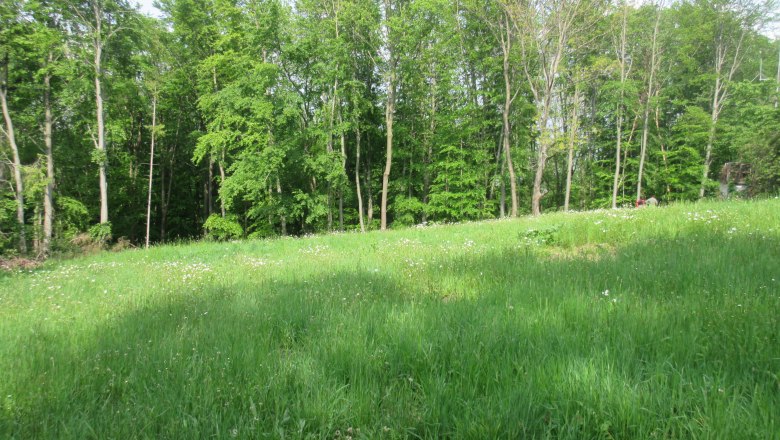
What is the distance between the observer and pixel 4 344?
3748mm

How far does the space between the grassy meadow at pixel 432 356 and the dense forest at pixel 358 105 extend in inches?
732

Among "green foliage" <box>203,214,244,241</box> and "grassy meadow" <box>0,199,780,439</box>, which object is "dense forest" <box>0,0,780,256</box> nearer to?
"green foliage" <box>203,214,244,241</box>

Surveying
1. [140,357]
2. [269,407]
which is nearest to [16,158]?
[140,357]

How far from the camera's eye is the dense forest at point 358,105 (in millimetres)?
21734

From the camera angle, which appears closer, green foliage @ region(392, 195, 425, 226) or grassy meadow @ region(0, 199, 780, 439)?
grassy meadow @ region(0, 199, 780, 439)

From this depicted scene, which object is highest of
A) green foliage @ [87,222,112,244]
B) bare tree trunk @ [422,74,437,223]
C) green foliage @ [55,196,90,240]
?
bare tree trunk @ [422,74,437,223]

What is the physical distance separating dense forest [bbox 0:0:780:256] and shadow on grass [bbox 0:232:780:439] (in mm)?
19319

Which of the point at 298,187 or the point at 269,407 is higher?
the point at 298,187

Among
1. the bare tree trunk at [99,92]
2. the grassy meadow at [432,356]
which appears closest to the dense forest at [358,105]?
the bare tree trunk at [99,92]

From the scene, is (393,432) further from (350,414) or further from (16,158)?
(16,158)

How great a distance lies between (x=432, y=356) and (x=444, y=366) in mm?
154

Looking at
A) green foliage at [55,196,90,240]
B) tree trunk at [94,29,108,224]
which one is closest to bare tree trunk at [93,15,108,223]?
tree trunk at [94,29,108,224]

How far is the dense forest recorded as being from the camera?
21.7m

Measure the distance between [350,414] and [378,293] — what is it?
264 cm
